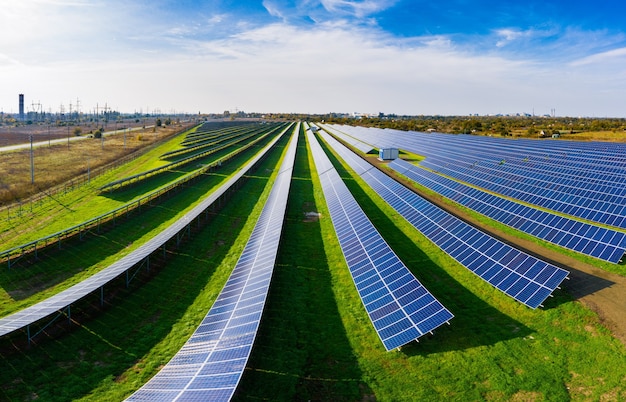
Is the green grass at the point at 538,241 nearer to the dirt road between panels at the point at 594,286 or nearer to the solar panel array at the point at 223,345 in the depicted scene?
the dirt road between panels at the point at 594,286

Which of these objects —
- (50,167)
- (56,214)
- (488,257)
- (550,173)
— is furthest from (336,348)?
(50,167)

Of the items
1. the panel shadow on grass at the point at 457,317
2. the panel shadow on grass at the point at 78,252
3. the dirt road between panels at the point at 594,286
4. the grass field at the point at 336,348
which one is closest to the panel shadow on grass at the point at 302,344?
the grass field at the point at 336,348

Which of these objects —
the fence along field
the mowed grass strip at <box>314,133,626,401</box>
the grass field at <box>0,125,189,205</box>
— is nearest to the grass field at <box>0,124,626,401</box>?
the mowed grass strip at <box>314,133,626,401</box>

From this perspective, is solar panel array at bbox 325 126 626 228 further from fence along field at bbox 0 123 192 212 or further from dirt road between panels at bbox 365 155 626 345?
fence along field at bbox 0 123 192 212

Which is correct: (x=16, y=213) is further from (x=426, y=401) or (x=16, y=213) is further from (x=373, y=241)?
(x=426, y=401)

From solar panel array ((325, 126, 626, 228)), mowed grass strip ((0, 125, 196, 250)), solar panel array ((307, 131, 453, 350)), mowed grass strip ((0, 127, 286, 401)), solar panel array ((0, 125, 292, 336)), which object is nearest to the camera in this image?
mowed grass strip ((0, 127, 286, 401))

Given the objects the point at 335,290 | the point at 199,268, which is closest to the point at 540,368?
the point at 335,290

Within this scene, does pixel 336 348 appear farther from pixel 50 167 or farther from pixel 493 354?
pixel 50 167
